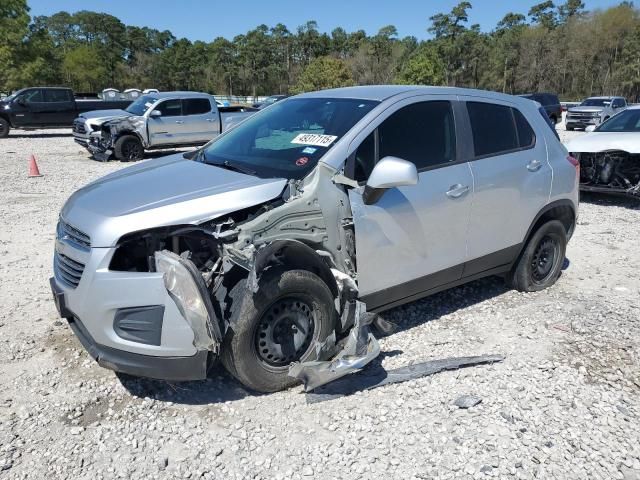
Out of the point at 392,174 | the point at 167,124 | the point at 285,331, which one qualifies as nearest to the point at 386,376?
the point at 285,331

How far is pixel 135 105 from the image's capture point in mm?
15461

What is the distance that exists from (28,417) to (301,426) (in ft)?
5.38

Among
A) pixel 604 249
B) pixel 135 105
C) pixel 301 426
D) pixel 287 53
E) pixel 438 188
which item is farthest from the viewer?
pixel 287 53

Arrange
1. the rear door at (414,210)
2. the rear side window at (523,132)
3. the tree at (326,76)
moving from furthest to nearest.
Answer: the tree at (326,76), the rear side window at (523,132), the rear door at (414,210)

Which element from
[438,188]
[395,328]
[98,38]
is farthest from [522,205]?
[98,38]

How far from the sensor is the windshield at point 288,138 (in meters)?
3.53

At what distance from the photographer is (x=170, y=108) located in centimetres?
1488

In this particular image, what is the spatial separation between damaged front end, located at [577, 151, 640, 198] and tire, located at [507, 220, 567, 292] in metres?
4.28

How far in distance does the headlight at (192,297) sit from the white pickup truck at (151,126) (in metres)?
11.8

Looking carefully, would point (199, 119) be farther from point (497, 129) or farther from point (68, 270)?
point (68, 270)

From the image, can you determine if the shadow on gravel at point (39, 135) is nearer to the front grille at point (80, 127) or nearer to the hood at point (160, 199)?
the front grille at point (80, 127)

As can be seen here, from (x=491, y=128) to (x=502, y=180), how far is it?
17.9 inches

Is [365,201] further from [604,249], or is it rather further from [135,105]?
[135,105]

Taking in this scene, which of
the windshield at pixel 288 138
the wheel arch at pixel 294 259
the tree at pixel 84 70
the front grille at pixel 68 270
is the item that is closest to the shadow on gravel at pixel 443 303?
the wheel arch at pixel 294 259
